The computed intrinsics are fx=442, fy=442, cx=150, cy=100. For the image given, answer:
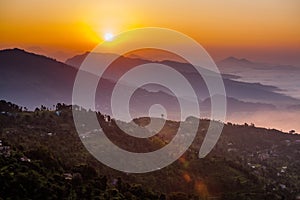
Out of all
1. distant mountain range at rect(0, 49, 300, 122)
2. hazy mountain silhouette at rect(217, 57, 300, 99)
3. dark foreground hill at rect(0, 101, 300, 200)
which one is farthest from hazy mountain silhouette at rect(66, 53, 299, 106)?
dark foreground hill at rect(0, 101, 300, 200)

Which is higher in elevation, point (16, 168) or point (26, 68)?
point (26, 68)

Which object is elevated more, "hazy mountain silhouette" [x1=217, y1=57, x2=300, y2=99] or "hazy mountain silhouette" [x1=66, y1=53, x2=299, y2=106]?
"hazy mountain silhouette" [x1=217, y1=57, x2=300, y2=99]

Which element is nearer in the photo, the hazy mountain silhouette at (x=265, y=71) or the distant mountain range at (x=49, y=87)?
the distant mountain range at (x=49, y=87)

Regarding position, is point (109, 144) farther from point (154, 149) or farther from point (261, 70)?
point (261, 70)

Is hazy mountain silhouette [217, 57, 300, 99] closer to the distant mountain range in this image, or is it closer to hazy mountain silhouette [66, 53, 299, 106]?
hazy mountain silhouette [66, 53, 299, 106]

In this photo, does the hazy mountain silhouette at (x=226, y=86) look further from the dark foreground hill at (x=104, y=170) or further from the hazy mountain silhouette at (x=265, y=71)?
the dark foreground hill at (x=104, y=170)

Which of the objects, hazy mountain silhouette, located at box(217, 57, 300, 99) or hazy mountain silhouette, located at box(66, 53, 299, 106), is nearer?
hazy mountain silhouette, located at box(66, 53, 299, 106)

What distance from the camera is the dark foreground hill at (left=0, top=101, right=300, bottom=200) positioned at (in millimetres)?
7574

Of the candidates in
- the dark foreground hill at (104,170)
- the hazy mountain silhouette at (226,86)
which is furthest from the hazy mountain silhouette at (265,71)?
the dark foreground hill at (104,170)

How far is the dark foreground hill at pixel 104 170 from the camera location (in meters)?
7.57

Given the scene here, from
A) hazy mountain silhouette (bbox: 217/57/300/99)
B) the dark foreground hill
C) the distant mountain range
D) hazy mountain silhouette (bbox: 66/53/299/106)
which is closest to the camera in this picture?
the dark foreground hill

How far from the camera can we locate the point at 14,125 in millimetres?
15102

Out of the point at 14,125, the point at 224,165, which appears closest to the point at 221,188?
the point at 224,165

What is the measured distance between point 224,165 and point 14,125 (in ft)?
25.7
